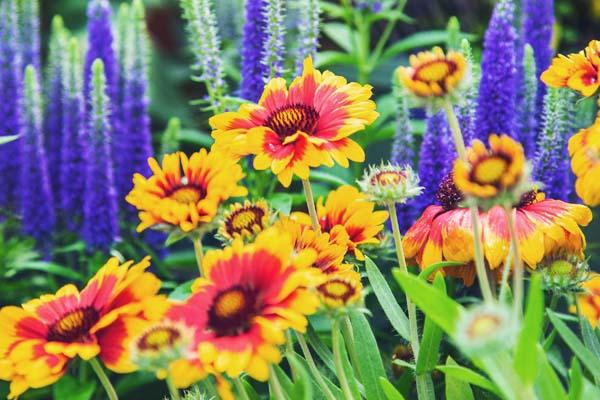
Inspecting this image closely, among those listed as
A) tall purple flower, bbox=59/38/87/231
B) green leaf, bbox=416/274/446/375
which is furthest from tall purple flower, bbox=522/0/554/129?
tall purple flower, bbox=59/38/87/231

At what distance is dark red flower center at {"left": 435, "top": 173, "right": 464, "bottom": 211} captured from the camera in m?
0.97

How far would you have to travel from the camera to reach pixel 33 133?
1.51m

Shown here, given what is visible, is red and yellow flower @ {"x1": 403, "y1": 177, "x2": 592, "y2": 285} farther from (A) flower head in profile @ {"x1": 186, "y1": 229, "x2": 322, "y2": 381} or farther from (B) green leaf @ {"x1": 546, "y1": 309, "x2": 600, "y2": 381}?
(A) flower head in profile @ {"x1": 186, "y1": 229, "x2": 322, "y2": 381}

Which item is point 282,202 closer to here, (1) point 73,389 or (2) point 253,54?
(2) point 253,54

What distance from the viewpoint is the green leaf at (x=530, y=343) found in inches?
23.5

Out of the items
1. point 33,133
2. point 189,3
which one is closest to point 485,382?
point 189,3

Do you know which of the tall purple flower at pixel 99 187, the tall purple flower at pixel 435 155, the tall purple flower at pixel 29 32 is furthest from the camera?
the tall purple flower at pixel 29 32

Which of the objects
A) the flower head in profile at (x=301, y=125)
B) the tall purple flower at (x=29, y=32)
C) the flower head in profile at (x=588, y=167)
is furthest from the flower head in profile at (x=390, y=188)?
the tall purple flower at (x=29, y=32)

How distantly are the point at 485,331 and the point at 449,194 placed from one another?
0.45 m

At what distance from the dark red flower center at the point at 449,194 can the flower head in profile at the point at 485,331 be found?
43cm

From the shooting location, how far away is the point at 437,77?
68 centimetres

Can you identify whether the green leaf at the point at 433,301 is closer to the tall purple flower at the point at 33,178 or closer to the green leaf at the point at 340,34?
the tall purple flower at the point at 33,178

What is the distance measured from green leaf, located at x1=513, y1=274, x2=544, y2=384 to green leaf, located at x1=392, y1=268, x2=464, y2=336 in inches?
2.4

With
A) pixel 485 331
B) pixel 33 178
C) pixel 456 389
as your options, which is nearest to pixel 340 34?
pixel 33 178
